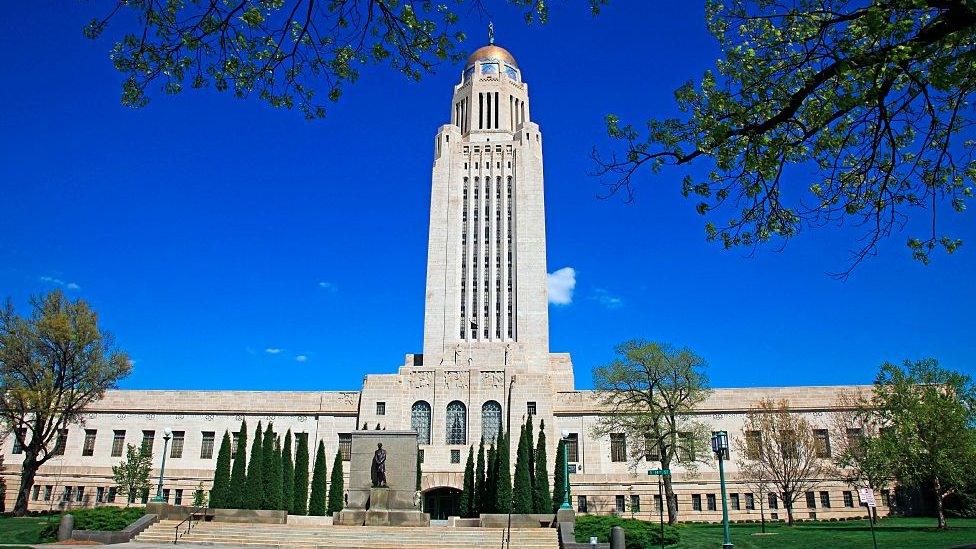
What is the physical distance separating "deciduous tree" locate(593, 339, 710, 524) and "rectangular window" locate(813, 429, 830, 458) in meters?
7.72

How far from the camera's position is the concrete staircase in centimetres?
2372

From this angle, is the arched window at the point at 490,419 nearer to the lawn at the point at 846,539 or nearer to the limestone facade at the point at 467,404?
the limestone facade at the point at 467,404

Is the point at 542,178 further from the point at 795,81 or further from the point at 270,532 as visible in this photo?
the point at 795,81

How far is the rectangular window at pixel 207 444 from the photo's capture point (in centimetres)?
5012

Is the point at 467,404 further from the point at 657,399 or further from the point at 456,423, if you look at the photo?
the point at 657,399

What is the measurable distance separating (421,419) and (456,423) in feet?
8.04

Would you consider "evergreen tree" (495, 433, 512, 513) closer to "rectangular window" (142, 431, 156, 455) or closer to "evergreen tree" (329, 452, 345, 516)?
"evergreen tree" (329, 452, 345, 516)

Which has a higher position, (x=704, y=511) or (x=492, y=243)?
(x=492, y=243)

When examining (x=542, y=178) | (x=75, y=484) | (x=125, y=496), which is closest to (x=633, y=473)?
(x=542, y=178)

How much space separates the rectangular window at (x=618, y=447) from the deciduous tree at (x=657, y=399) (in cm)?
266

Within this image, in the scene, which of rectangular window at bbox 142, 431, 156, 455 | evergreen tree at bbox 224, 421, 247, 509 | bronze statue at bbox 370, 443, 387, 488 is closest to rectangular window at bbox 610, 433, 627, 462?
bronze statue at bbox 370, 443, 387, 488

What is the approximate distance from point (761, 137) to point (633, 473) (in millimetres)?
40843

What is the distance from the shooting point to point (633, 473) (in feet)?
154

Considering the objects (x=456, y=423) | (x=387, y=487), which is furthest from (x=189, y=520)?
(x=456, y=423)
